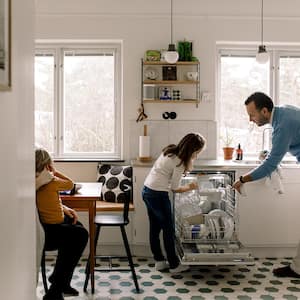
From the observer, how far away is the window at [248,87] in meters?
5.21

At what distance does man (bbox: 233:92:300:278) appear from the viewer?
12.9 ft

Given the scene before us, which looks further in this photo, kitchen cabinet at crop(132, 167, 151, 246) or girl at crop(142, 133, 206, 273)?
kitchen cabinet at crop(132, 167, 151, 246)

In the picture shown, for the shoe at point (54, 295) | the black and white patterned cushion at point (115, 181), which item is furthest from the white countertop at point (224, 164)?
the shoe at point (54, 295)

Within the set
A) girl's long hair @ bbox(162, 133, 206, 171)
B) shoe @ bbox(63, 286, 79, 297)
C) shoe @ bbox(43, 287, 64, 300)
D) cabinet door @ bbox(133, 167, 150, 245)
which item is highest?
girl's long hair @ bbox(162, 133, 206, 171)

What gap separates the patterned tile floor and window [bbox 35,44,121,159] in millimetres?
1256

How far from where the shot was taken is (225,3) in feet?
16.2

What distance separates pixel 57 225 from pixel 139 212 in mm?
1330

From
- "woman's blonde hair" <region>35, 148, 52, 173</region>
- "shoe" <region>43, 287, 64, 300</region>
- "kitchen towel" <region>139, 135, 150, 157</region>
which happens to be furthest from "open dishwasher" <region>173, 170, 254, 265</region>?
"woman's blonde hair" <region>35, 148, 52, 173</region>

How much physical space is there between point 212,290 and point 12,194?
2331mm

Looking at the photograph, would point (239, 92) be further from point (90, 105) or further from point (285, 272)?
point (285, 272)

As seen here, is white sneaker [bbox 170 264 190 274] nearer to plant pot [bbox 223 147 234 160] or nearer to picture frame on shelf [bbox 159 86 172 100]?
plant pot [bbox 223 147 234 160]

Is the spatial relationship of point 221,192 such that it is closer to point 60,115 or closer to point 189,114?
point 189,114

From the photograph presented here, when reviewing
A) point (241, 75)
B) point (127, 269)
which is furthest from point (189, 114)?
point (127, 269)

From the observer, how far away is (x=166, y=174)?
161 inches
